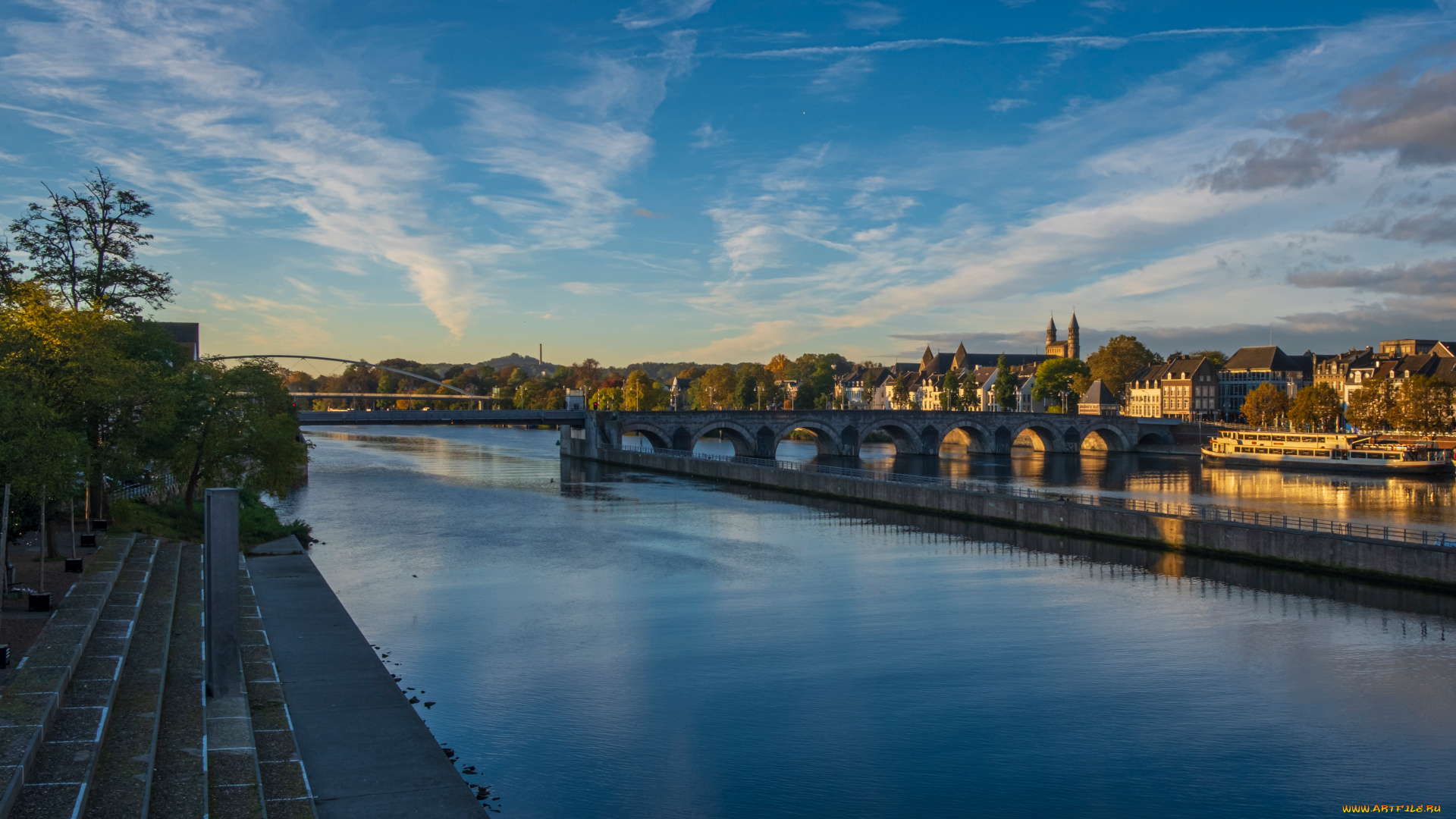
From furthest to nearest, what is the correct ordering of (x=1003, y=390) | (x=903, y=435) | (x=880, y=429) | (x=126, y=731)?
(x=1003, y=390) → (x=880, y=429) → (x=903, y=435) → (x=126, y=731)

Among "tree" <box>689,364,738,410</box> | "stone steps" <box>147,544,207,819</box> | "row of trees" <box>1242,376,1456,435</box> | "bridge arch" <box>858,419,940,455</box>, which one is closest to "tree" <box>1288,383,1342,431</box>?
"row of trees" <box>1242,376,1456,435</box>

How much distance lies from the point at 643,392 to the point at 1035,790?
12323 cm

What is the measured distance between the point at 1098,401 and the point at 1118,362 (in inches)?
853

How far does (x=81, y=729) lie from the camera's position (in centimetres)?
1132

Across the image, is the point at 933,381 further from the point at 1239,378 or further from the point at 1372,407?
the point at 1372,407

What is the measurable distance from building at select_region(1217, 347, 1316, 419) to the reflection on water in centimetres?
4614

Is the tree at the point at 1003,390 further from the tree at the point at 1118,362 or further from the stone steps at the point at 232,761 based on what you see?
the stone steps at the point at 232,761

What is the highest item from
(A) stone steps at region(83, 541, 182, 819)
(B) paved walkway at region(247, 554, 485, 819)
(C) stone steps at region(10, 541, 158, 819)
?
(C) stone steps at region(10, 541, 158, 819)

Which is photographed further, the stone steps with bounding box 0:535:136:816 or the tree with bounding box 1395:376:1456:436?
the tree with bounding box 1395:376:1456:436

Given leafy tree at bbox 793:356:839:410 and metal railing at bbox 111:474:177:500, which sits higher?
leafy tree at bbox 793:356:839:410

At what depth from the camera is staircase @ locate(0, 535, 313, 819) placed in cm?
995

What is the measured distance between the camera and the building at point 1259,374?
449ft

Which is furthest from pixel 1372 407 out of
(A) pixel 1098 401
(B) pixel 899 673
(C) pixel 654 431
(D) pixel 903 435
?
(B) pixel 899 673

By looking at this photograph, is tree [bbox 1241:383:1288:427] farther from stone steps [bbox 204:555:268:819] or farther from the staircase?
stone steps [bbox 204:555:268:819]
